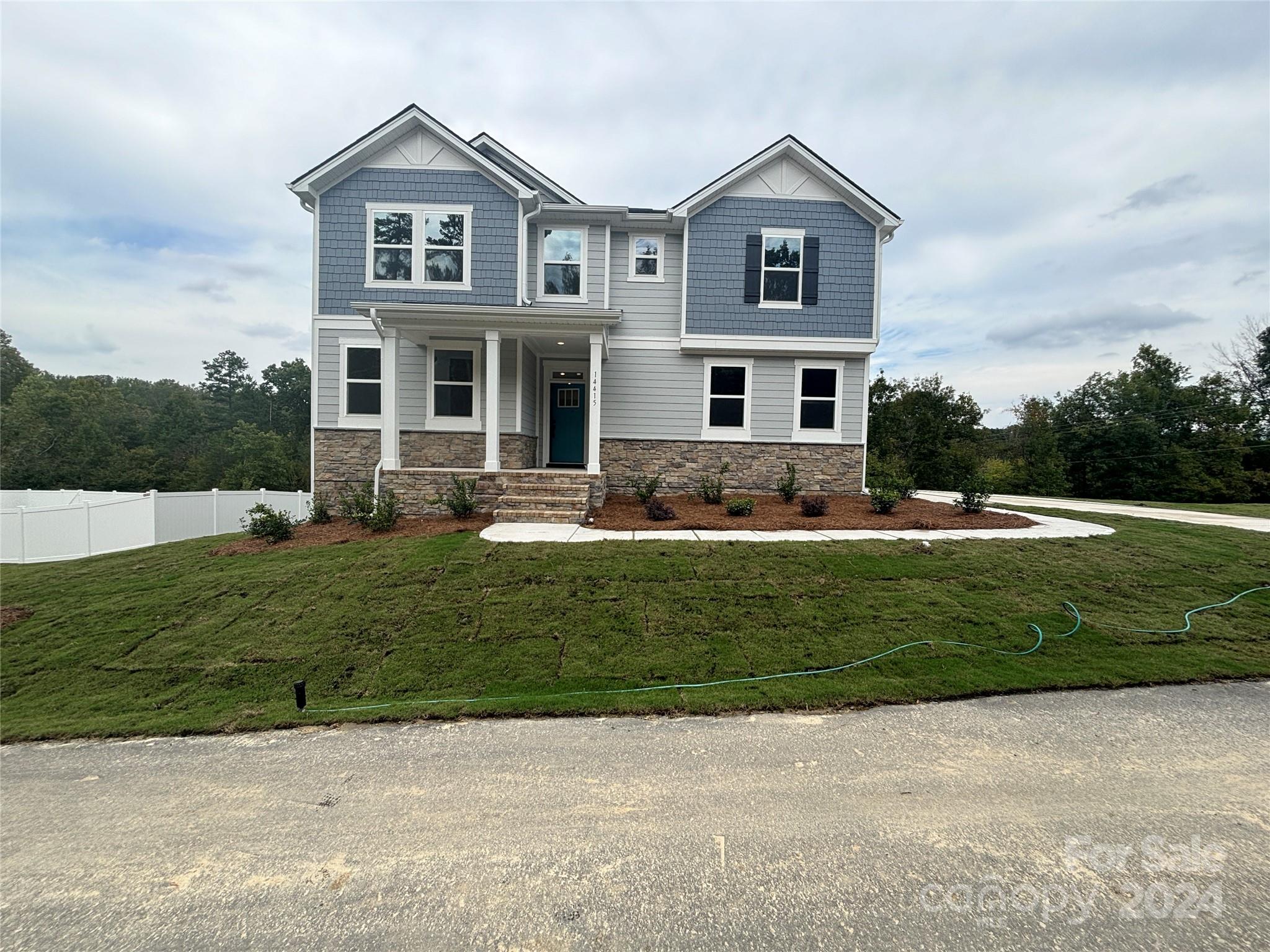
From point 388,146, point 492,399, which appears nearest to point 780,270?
point 492,399

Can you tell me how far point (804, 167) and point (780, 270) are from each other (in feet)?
7.84

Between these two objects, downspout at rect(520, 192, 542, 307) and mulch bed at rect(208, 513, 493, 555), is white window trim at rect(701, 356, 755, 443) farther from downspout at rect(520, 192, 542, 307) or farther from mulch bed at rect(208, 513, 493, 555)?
mulch bed at rect(208, 513, 493, 555)

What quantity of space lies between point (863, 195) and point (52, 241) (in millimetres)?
23861

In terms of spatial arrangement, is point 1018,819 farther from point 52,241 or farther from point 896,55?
point 52,241

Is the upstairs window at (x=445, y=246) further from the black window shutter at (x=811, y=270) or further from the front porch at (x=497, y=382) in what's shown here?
the black window shutter at (x=811, y=270)

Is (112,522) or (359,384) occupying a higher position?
(359,384)

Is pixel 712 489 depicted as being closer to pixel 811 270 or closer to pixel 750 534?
pixel 750 534

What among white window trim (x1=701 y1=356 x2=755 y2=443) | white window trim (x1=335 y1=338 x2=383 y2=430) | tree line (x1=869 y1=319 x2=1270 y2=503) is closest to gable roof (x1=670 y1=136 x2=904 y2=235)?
white window trim (x1=701 y1=356 x2=755 y2=443)

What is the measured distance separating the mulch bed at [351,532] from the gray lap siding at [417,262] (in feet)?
16.9

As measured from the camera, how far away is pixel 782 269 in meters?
12.4

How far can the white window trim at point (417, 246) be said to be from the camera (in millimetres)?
11633

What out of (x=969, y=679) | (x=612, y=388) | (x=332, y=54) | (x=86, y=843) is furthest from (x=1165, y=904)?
(x=332, y=54)

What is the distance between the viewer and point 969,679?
4336 mm

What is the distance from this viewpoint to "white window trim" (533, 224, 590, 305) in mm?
12219
